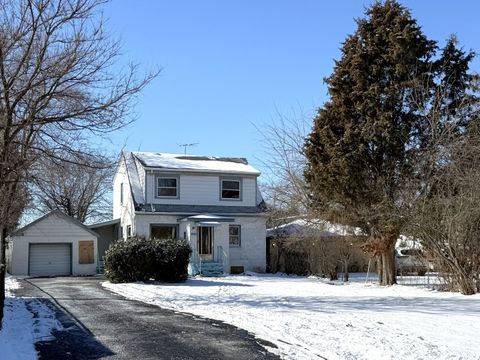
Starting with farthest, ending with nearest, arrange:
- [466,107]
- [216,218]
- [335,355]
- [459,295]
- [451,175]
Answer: [216,218], [466,107], [451,175], [459,295], [335,355]

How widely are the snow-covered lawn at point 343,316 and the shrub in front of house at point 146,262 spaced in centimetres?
219

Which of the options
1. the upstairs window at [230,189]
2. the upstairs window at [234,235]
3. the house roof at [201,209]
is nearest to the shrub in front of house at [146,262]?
the house roof at [201,209]

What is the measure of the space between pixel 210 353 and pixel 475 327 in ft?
17.3

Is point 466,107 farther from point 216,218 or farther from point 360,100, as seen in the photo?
point 216,218

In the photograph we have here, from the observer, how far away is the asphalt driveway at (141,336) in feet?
30.6

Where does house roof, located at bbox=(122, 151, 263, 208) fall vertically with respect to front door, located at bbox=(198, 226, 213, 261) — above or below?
above

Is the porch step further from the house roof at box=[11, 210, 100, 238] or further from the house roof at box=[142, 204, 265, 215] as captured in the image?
the house roof at box=[11, 210, 100, 238]

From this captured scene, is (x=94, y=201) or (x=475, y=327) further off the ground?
(x=94, y=201)

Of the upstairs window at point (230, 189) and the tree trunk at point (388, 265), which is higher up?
Answer: the upstairs window at point (230, 189)

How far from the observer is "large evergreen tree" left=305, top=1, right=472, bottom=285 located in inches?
818

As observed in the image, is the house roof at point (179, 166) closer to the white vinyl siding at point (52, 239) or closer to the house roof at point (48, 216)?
the house roof at point (48, 216)

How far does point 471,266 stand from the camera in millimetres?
Result: 17516

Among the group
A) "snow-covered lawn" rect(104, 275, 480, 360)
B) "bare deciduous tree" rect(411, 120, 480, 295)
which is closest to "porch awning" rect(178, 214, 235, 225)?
"snow-covered lawn" rect(104, 275, 480, 360)

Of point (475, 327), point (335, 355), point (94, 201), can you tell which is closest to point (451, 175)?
point (475, 327)
